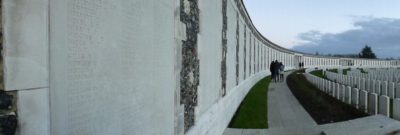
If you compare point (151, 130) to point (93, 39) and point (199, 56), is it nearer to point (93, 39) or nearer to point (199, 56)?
point (93, 39)

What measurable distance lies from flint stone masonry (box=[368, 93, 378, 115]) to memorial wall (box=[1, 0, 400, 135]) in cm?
590

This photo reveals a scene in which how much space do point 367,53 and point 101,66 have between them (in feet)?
448

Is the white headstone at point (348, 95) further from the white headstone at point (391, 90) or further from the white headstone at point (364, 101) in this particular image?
the white headstone at point (391, 90)

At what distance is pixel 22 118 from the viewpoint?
192 cm

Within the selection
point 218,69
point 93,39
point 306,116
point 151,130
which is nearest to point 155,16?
point 151,130

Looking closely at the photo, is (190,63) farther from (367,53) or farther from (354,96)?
(367,53)

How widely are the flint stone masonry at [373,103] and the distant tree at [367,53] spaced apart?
125937 millimetres

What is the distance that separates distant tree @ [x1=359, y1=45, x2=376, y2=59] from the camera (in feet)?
424

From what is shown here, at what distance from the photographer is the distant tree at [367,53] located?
129m

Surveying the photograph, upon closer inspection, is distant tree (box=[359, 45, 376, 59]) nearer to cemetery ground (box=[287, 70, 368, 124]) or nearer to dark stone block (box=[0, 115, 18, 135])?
cemetery ground (box=[287, 70, 368, 124])

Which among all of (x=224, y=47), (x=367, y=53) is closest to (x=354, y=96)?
(x=224, y=47)

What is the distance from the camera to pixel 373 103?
10.4m

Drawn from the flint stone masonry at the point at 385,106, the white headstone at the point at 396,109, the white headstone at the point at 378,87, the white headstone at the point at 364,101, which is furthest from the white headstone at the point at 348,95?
the white headstone at the point at 396,109

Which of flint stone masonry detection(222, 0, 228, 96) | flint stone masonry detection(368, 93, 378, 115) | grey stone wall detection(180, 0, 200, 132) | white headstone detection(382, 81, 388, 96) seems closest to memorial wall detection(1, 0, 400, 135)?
grey stone wall detection(180, 0, 200, 132)
